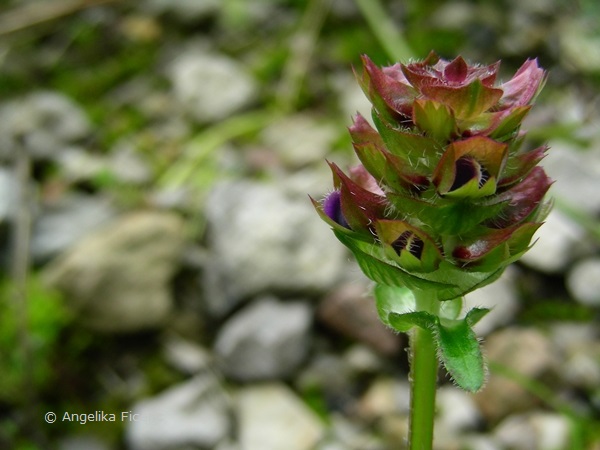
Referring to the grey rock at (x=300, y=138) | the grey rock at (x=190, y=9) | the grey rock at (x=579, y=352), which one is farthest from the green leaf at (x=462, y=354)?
the grey rock at (x=190, y=9)

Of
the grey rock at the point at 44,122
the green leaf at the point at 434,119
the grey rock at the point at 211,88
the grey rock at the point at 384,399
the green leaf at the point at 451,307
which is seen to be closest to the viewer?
the green leaf at the point at 434,119

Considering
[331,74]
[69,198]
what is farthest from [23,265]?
[331,74]

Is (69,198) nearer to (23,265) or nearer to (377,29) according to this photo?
(23,265)

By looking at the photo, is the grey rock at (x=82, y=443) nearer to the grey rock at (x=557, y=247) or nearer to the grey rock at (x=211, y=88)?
the grey rock at (x=557, y=247)

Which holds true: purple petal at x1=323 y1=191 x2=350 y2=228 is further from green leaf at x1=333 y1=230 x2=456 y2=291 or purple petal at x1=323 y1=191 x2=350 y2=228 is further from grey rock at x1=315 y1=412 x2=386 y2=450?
A: grey rock at x1=315 y1=412 x2=386 y2=450

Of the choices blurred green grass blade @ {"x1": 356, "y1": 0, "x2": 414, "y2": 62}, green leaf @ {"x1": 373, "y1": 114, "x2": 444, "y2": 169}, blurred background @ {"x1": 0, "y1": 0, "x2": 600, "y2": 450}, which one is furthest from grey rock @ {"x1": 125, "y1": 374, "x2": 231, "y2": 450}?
blurred green grass blade @ {"x1": 356, "y1": 0, "x2": 414, "y2": 62}

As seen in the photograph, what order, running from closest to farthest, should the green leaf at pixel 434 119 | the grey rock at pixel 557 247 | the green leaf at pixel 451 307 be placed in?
the green leaf at pixel 434 119, the green leaf at pixel 451 307, the grey rock at pixel 557 247

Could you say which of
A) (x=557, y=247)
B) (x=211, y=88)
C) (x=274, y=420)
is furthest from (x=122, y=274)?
(x=557, y=247)
